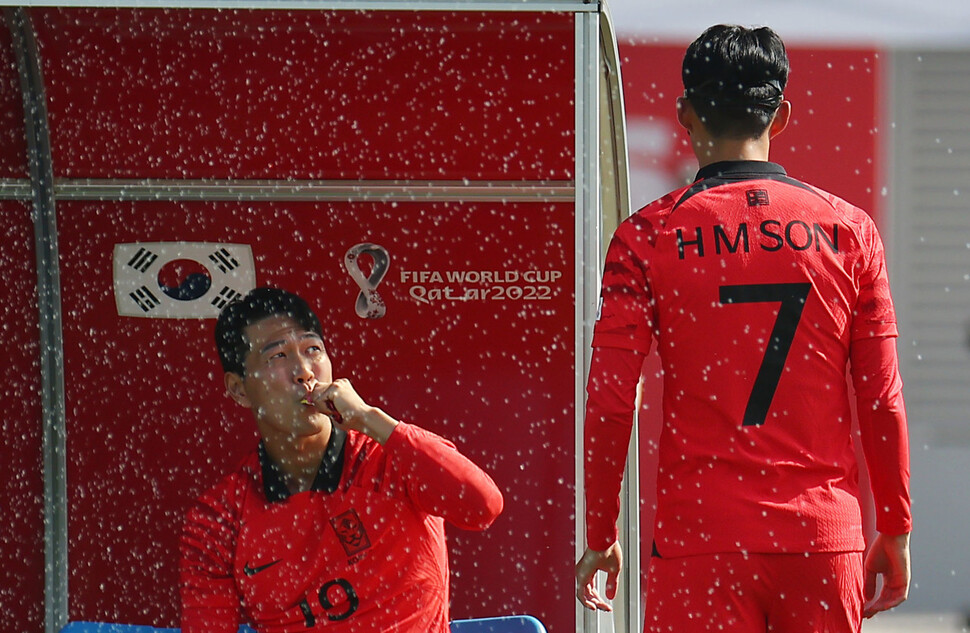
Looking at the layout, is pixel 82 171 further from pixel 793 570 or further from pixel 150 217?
pixel 793 570

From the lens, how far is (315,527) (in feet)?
8.31

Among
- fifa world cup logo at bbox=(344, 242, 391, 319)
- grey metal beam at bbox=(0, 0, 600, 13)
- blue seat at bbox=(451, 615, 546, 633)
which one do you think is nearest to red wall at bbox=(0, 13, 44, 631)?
fifa world cup logo at bbox=(344, 242, 391, 319)

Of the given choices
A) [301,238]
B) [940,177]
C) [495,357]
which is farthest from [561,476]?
[940,177]

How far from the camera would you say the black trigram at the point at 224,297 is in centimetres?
346

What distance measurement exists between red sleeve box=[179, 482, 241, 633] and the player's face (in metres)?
0.20

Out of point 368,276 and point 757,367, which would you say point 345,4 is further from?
point 368,276

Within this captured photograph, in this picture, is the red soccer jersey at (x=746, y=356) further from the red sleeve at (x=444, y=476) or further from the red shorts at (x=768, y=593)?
the red sleeve at (x=444, y=476)

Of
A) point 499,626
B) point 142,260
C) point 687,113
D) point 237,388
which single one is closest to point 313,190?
point 142,260

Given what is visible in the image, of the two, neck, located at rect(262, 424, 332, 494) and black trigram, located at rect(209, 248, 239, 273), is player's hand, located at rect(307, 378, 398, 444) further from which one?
black trigram, located at rect(209, 248, 239, 273)

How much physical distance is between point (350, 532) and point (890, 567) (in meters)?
1.09

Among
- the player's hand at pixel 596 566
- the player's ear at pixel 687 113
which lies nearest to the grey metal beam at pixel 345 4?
the player's ear at pixel 687 113

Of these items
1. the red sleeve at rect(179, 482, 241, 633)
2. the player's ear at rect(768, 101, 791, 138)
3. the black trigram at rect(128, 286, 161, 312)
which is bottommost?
the red sleeve at rect(179, 482, 241, 633)

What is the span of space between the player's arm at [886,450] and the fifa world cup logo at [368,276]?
174cm

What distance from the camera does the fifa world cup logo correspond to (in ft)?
11.4
